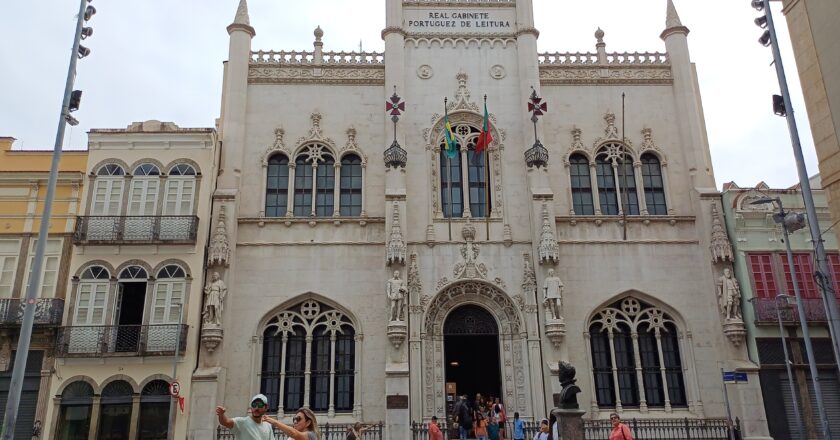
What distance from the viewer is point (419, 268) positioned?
25078 mm

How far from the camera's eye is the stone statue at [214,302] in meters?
23.3

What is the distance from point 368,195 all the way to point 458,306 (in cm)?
568

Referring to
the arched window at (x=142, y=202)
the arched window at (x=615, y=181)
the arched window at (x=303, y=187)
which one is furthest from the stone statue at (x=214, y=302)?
the arched window at (x=615, y=181)

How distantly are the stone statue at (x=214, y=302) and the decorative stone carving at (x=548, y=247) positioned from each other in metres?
11.7

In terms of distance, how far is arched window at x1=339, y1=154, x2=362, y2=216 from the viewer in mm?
26531

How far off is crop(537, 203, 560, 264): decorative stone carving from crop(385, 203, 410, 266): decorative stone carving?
5.09 metres

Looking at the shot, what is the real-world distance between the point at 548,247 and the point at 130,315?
15.3 meters

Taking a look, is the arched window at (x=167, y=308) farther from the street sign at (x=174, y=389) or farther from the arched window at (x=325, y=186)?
the arched window at (x=325, y=186)

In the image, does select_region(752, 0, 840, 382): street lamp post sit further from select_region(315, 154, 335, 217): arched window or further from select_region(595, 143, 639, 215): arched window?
select_region(315, 154, 335, 217): arched window

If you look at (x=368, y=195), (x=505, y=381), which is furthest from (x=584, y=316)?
(x=368, y=195)

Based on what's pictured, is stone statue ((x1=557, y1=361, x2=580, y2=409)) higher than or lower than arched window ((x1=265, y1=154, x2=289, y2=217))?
lower

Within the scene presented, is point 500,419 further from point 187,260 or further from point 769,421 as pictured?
point 187,260

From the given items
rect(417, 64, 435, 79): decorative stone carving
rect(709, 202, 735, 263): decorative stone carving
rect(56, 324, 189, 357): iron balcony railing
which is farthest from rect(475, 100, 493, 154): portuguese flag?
rect(56, 324, 189, 357): iron balcony railing

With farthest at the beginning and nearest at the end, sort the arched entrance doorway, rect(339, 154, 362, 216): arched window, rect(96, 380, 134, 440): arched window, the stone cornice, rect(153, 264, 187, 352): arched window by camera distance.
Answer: the stone cornice, rect(339, 154, 362, 216): arched window, the arched entrance doorway, rect(153, 264, 187, 352): arched window, rect(96, 380, 134, 440): arched window
